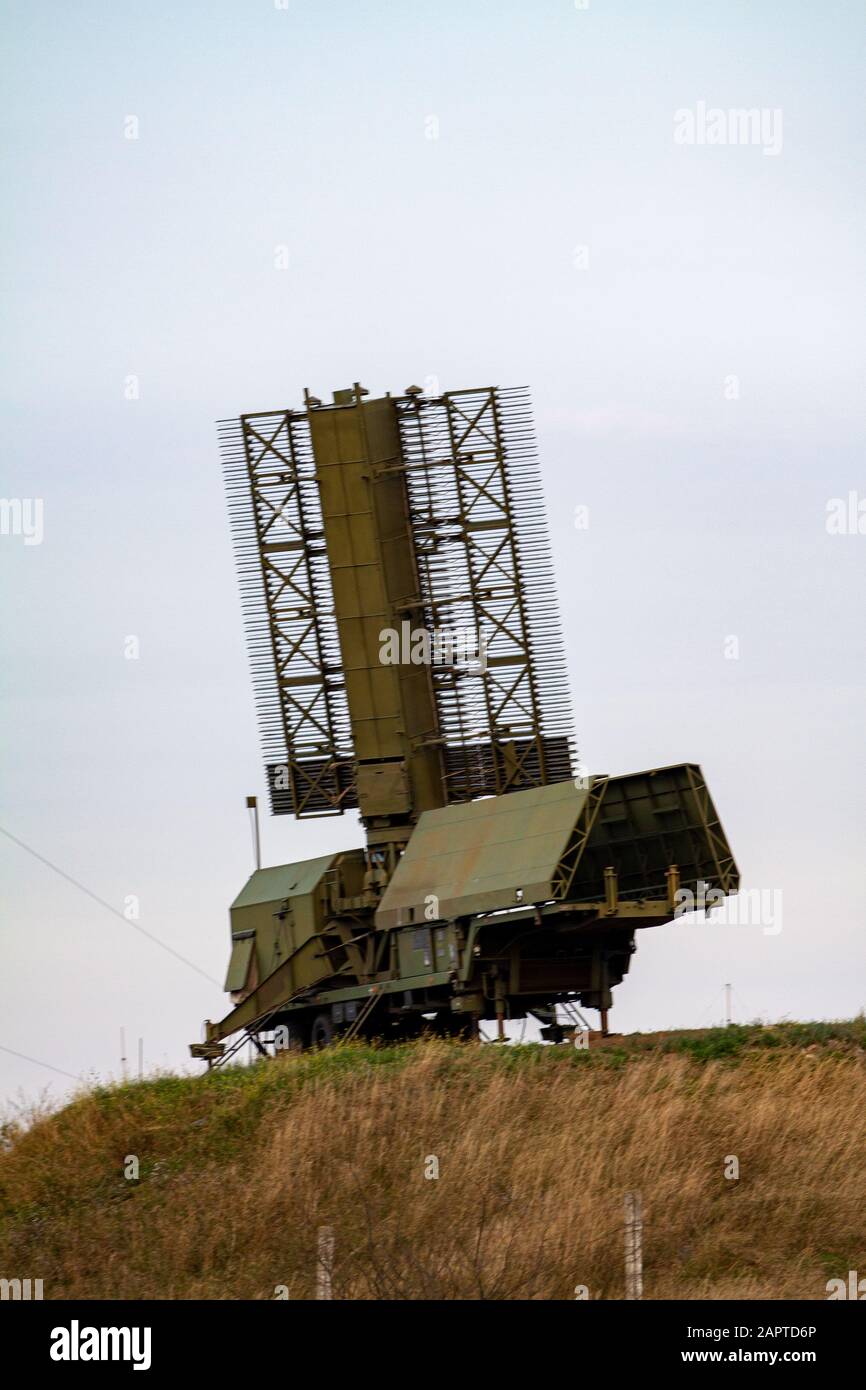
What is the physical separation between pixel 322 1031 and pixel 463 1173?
30.9 feet

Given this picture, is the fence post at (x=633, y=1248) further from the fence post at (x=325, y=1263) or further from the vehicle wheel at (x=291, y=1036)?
the vehicle wheel at (x=291, y=1036)

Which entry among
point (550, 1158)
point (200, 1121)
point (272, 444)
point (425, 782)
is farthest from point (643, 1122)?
point (272, 444)

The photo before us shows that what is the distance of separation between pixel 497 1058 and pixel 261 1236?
4.82 m

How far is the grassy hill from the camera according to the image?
19.3 metres

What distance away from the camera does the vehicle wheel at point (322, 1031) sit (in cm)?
3036

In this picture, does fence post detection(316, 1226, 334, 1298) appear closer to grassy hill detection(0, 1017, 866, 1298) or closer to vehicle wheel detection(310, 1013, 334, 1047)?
grassy hill detection(0, 1017, 866, 1298)

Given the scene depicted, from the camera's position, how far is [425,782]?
30297mm

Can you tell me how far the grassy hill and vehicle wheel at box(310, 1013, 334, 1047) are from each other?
436cm

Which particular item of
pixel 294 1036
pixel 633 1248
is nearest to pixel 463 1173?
pixel 633 1248

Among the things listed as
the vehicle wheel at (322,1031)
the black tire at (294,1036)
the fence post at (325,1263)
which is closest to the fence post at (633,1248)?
the fence post at (325,1263)

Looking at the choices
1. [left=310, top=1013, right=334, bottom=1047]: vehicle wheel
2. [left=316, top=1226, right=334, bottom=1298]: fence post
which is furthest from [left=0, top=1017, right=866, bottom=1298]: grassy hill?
[left=310, top=1013, right=334, bottom=1047]: vehicle wheel

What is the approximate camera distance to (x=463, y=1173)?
21.5 meters
